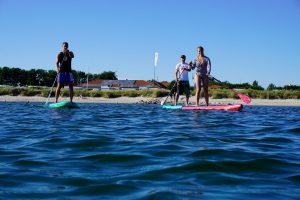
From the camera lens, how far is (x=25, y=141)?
4988 millimetres

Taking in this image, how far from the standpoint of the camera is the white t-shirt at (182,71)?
496 inches

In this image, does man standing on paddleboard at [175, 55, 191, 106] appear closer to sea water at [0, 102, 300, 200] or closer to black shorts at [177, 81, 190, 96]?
black shorts at [177, 81, 190, 96]

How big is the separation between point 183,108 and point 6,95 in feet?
80.1

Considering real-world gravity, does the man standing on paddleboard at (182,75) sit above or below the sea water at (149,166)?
above

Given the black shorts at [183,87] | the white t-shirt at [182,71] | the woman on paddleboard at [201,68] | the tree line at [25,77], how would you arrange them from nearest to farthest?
1. the woman on paddleboard at [201,68]
2. the white t-shirt at [182,71]
3. the black shorts at [183,87]
4. the tree line at [25,77]

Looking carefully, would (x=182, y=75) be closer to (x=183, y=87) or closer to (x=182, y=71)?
(x=182, y=71)

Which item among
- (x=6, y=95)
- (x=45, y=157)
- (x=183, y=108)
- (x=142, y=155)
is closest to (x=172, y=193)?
(x=142, y=155)

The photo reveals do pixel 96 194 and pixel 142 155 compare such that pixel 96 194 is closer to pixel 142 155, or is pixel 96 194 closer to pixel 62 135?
pixel 142 155

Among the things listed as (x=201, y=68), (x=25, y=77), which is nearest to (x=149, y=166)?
(x=201, y=68)

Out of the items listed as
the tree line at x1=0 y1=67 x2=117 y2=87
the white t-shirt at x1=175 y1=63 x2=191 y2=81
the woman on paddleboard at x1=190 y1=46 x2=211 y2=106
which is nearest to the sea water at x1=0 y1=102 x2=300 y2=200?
the woman on paddleboard at x1=190 y1=46 x2=211 y2=106

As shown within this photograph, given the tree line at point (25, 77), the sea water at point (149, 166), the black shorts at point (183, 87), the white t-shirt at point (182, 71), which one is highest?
the tree line at point (25, 77)

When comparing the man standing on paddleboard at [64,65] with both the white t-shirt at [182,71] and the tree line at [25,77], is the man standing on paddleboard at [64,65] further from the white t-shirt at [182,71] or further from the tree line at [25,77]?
the tree line at [25,77]

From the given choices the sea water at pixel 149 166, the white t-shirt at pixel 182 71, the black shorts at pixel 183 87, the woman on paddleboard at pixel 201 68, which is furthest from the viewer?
the black shorts at pixel 183 87

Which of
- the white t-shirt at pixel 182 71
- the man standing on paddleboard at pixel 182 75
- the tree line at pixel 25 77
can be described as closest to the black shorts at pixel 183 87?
the man standing on paddleboard at pixel 182 75
